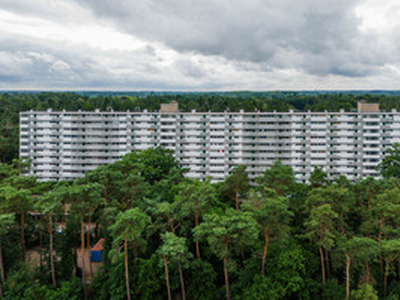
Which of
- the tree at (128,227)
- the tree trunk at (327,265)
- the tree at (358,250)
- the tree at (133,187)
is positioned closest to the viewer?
the tree at (358,250)

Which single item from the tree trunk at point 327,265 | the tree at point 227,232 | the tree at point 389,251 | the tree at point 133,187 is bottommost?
the tree trunk at point 327,265

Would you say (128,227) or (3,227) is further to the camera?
(3,227)

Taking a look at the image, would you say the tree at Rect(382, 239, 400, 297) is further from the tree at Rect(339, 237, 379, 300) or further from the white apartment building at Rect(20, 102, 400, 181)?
the white apartment building at Rect(20, 102, 400, 181)

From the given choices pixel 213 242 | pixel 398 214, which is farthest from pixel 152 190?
pixel 398 214

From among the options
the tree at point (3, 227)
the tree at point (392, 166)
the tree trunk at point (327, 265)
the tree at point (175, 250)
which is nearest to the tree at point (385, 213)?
the tree trunk at point (327, 265)

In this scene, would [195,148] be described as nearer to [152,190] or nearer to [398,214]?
[152,190]

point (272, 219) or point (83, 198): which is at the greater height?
point (83, 198)

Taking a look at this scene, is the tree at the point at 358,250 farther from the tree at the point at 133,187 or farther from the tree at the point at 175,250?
the tree at the point at 133,187

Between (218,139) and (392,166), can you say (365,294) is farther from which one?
(218,139)

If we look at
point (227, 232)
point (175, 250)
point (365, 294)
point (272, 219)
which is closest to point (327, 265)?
point (365, 294)
